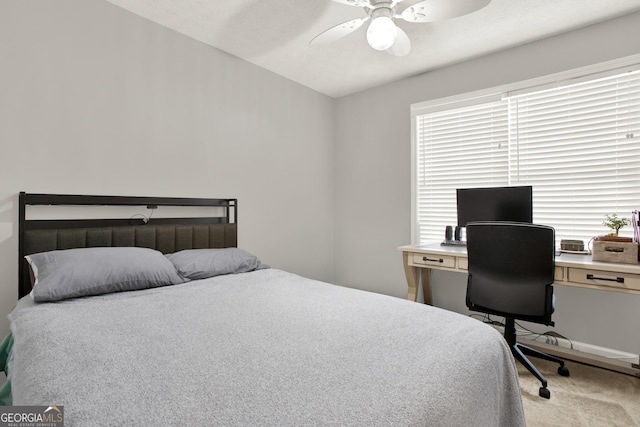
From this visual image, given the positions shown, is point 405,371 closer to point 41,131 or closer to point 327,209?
point 41,131

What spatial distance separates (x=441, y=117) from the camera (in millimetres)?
3377

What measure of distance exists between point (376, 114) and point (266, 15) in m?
1.75

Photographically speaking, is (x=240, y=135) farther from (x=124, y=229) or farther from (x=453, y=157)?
(x=453, y=157)

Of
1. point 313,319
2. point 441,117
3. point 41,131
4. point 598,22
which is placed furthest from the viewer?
point 441,117

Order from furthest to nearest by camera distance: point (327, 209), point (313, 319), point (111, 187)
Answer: point (327, 209) < point (111, 187) < point (313, 319)

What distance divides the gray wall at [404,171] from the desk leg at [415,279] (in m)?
0.12

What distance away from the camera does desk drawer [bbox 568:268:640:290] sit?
77.5 inches

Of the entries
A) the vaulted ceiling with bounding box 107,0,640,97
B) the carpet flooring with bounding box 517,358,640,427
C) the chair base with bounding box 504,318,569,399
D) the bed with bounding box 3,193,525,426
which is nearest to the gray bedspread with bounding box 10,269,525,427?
the bed with bounding box 3,193,525,426

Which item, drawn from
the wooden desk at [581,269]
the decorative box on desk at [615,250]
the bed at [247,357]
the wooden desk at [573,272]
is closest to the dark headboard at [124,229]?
the bed at [247,357]

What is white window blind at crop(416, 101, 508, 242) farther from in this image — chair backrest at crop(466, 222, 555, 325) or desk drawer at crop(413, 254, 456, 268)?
chair backrest at crop(466, 222, 555, 325)

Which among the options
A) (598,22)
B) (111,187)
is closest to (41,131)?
(111,187)

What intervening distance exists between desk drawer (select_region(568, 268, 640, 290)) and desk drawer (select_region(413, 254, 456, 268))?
2.48ft

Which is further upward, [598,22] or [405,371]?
[598,22]

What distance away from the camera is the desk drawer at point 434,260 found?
8.66 ft
